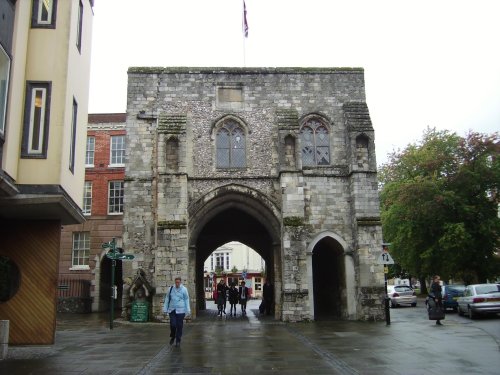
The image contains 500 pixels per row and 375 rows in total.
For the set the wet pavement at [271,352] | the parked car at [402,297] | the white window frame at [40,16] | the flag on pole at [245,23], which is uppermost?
the flag on pole at [245,23]

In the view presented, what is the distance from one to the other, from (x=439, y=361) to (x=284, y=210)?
35.1 feet

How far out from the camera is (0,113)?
32.9ft

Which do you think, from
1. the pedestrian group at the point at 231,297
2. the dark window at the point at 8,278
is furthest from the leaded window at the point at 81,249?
the dark window at the point at 8,278

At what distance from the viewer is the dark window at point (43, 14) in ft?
38.5

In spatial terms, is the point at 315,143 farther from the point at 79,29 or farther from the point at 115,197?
the point at 115,197

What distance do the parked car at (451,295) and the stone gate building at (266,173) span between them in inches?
240

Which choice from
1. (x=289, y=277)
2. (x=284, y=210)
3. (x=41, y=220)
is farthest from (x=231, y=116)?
(x=41, y=220)

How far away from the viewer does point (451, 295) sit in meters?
25.0

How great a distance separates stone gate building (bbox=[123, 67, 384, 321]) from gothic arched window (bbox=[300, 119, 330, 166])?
4cm

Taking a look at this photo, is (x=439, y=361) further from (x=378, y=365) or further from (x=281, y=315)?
(x=281, y=315)

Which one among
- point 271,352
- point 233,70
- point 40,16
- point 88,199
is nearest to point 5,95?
point 40,16

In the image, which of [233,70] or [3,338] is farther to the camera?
[233,70]

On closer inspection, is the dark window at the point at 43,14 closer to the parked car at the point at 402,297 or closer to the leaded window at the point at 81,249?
the leaded window at the point at 81,249

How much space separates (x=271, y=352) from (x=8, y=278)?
5798 mm
